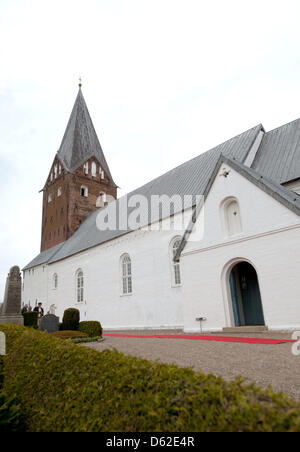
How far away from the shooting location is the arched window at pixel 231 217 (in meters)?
11.2

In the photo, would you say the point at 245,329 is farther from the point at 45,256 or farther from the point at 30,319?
the point at 45,256

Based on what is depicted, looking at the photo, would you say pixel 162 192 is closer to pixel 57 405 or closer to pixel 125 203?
pixel 125 203

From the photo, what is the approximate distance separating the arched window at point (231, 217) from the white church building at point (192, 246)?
1.7 inches

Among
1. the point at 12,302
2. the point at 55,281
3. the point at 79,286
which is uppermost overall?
the point at 55,281

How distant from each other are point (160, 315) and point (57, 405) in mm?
12569

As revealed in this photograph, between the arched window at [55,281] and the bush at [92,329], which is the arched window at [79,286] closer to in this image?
the arched window at [55,281]

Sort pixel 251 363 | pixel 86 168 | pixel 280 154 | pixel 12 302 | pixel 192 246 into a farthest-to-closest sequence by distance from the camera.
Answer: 1. pixel 86 168
2. pixel 280 154
3. pixel 12 302
4. pixel 192 246
5. pixel 251 363

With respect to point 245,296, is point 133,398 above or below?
below

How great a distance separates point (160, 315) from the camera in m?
15.0

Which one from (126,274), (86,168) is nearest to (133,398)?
(126,274)

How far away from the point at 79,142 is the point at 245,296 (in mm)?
26299

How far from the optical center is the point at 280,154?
1404cm

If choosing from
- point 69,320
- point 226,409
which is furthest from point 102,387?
point 69,320
